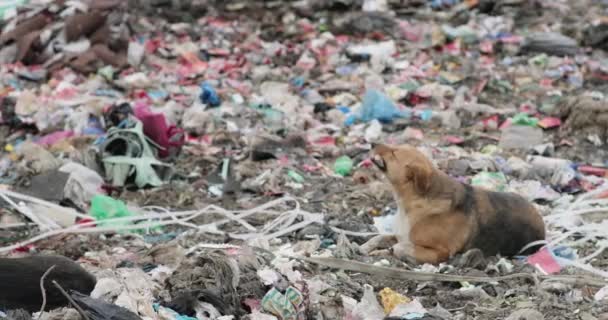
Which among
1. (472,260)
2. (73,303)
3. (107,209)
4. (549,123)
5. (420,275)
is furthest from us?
(549,123)

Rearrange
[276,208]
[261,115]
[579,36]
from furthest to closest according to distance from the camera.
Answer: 1. [579,36]
2. [261,115]
3. [276,208]

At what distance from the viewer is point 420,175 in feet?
16.4

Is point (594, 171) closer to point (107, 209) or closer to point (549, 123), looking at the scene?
point (549, 123)

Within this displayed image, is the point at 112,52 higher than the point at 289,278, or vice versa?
the point at 289,278

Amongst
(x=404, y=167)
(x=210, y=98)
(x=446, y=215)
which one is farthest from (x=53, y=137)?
(x=446, y=215)

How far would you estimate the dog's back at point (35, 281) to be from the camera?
371 centimetres

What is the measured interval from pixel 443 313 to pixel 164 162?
10.9ft

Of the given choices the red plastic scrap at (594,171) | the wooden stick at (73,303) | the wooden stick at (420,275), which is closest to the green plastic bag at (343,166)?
the red plastic scrap at (594,171)

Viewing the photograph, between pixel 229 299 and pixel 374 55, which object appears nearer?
pixel 229 299

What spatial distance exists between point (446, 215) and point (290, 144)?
2441mm

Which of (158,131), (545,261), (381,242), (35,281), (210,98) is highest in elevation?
(35,281)

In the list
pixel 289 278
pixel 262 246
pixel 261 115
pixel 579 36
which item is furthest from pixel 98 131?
pixel 579 36

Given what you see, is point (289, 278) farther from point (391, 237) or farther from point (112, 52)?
point (112, 52)

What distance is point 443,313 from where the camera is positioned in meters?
4.16
